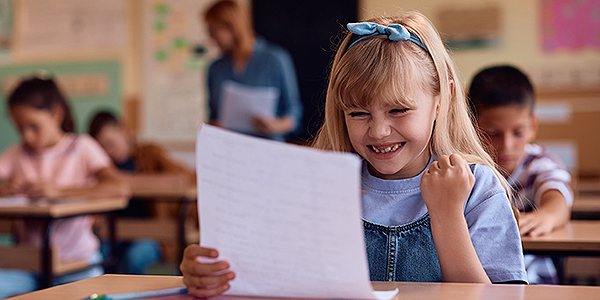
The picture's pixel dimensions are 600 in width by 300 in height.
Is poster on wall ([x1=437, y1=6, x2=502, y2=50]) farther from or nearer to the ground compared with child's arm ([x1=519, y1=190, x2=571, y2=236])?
farther from the ground

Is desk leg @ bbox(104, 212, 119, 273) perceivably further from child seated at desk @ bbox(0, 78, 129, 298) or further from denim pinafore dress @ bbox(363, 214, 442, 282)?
denim pinafore dress @ bbox(363, 214, 442, 282)

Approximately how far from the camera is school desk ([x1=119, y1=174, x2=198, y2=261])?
9.18 feet

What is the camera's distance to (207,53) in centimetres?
495

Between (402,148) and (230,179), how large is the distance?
43 cm

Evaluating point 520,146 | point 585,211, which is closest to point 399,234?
point 520,146

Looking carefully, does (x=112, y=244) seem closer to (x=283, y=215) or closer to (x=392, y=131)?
(x=392, y=131)

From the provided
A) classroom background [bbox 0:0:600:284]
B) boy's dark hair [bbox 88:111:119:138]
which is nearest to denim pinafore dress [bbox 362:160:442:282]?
classroom background [bbox 0:0:600:284]

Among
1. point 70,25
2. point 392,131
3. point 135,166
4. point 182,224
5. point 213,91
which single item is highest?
point 70,25

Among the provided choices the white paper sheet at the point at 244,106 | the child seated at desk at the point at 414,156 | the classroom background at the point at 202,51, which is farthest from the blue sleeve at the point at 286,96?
the child seated at desk at the point at 414,156

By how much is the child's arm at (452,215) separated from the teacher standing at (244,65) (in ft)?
6.73

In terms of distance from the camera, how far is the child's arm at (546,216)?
4.32 ft

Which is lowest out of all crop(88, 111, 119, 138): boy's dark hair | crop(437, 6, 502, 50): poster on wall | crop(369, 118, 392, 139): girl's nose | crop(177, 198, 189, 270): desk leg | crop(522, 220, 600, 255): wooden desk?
crop(177, 198, 189, 270): desk leg

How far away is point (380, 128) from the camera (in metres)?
0.87

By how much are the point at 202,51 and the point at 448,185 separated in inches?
176
